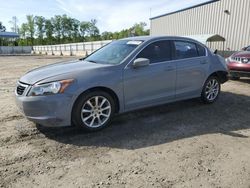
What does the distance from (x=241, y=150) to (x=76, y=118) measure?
2.60m

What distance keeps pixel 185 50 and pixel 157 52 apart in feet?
2.73

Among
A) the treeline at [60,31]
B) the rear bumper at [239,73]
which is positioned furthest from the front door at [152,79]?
the treeline at [60,31]

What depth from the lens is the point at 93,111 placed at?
4.47m

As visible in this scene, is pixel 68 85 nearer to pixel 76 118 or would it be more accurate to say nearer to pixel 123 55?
pixel 76 118

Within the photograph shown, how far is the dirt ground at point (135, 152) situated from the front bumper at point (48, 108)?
13.5 inches

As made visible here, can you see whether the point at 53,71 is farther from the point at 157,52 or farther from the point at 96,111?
the point at 157,52

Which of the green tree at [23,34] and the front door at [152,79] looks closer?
the front door at [152,79]

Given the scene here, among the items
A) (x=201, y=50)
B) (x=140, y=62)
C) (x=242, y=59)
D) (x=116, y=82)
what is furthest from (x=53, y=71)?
(x=242, y=59)

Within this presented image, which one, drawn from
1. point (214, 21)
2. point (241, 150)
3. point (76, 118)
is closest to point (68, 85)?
point (76, 118)

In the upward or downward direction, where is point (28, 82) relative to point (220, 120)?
upward

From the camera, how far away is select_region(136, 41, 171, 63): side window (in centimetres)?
508

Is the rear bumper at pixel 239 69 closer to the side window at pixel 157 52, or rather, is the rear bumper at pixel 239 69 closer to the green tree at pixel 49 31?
the side window at pixel 157 52

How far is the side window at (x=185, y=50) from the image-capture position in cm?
556

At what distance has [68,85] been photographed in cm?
414
